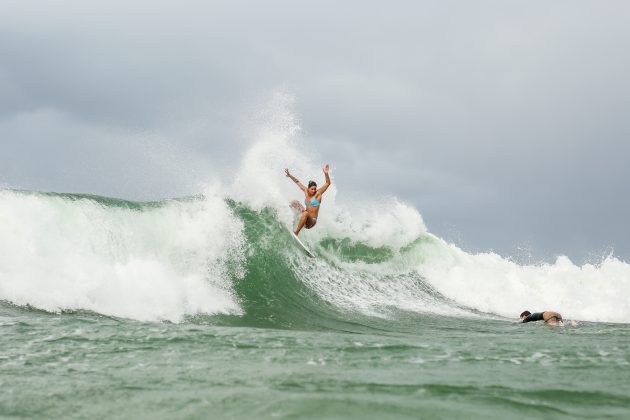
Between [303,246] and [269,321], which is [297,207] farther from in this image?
[269,321]

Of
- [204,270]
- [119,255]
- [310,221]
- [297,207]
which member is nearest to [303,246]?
[310,221]

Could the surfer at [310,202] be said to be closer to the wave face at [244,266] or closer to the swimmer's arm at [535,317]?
the wave face at [244,266]

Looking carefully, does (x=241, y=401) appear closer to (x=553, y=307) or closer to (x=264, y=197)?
(x=264, y=197)

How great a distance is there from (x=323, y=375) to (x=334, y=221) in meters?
16.1

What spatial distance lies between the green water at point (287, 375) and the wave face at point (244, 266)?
121 inches

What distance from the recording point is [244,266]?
50.6ft

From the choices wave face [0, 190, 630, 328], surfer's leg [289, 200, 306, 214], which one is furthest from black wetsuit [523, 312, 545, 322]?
surfer's leg [289, 200, 306, 214]

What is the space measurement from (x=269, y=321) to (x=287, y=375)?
20.3 ft

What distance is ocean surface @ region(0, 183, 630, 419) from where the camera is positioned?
5.02 meters

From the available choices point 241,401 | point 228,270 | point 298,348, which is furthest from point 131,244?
point 241,401

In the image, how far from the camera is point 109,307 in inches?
448

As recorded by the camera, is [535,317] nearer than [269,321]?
No

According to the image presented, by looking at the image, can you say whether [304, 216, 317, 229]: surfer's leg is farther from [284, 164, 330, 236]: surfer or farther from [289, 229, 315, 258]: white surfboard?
[289, 229, 315, 258]: white surfboard

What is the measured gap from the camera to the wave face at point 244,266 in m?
11.9
